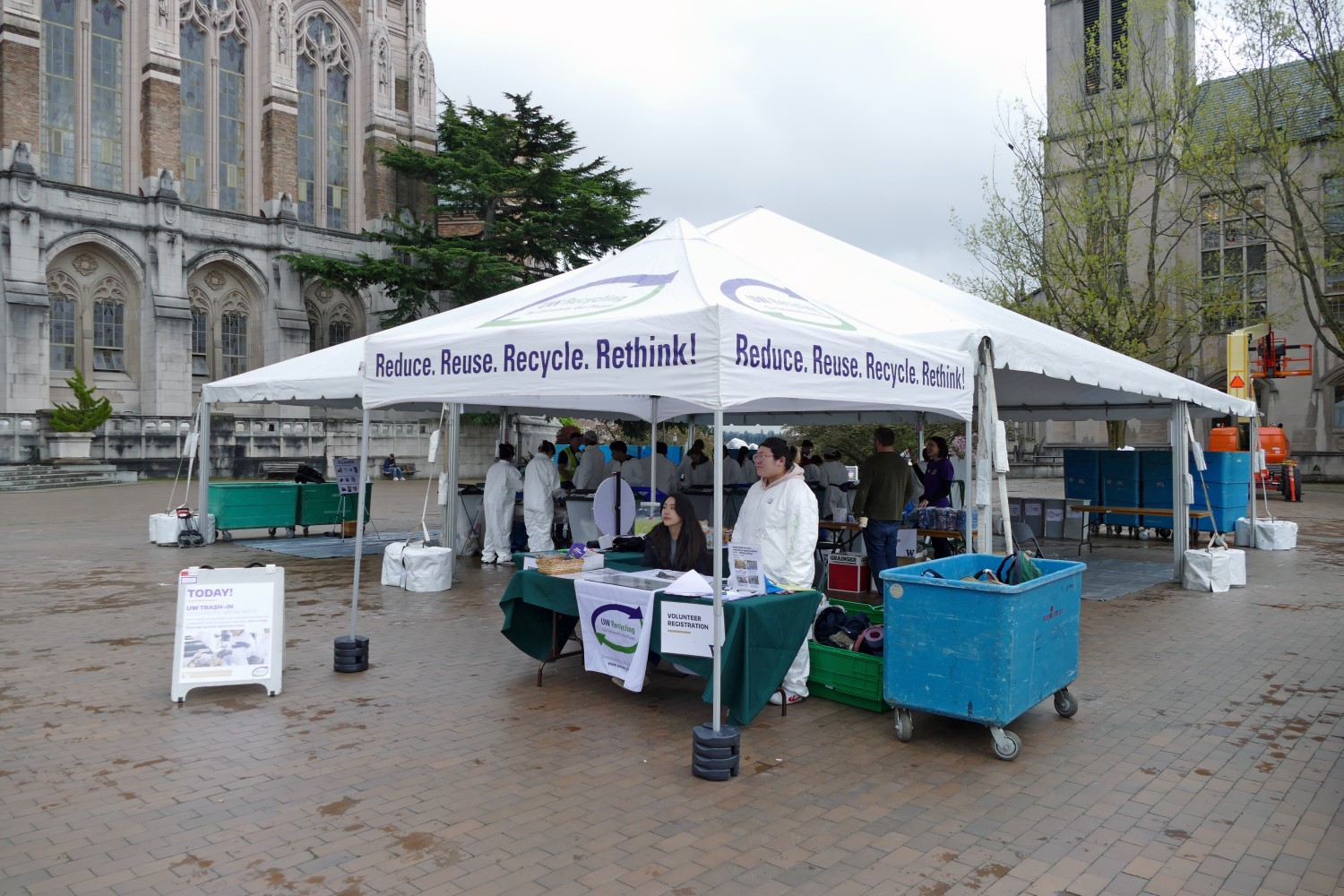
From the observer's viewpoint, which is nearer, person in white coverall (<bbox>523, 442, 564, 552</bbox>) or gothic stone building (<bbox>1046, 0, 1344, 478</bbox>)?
person in white coverall (<bbox>523, 442, 564, 552</bbox>)

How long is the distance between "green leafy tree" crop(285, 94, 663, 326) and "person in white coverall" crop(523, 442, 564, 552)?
22991mm

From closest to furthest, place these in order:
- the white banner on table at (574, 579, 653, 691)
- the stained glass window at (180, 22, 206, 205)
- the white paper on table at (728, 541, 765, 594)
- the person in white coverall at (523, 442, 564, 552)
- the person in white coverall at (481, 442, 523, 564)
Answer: the white paper on table at (728, 541, 765, 594) → the white banner on table at (574, 579, 653, 691) → the person in white coverall at (523, 442, 564, 552) → the person in white coverall at (481, 442, 523, 564) → the stained glass window at (180, 22, 206, 205)

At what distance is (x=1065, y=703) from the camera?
610 cm

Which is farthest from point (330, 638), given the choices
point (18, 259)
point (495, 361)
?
point (18, 259)

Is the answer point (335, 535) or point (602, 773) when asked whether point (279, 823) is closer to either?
point (602, 773)

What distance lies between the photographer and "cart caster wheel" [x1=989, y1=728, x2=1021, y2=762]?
522cm

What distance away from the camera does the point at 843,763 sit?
5199 millimetres

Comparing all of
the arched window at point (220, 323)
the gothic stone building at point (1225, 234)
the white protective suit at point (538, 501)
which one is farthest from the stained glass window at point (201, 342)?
the gothic stone building at point (1225, 234)

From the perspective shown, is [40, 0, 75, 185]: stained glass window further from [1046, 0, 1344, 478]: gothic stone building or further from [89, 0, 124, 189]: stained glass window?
[1046, 0, 1344, 478]: gothic stone building

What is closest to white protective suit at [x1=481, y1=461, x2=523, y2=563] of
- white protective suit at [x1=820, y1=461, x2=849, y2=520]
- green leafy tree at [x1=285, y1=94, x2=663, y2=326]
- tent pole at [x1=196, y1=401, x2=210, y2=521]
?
tent pole at [x1=196, y1=401, x2=210, y2=521]

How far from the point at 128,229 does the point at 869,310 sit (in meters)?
37.0

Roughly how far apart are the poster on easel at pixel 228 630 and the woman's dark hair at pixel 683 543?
281 centimetres

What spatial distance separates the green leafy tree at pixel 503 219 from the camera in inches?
1384

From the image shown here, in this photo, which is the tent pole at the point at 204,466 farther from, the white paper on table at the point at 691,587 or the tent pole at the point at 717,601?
the tent pole at the point at 717,601
